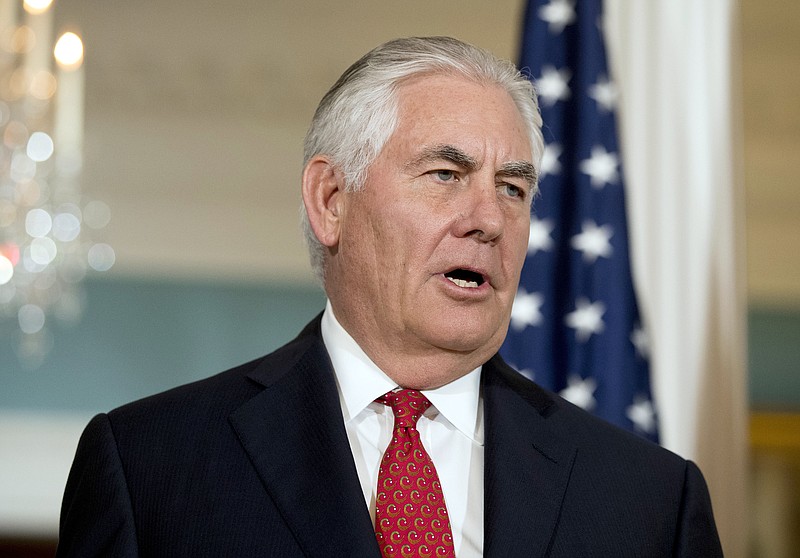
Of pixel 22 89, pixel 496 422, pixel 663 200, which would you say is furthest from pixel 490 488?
pixel 22 89

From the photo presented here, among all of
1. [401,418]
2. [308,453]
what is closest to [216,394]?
[308,453]

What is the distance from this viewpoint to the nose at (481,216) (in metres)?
1.75

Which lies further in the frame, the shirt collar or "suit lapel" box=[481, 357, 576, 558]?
the shirt collar

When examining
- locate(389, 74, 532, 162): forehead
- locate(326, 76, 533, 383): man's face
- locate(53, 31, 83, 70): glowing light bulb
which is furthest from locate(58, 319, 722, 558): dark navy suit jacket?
locate(53, 31, 83, 70): glowing light bulb

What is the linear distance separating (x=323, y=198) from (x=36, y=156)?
3455 mm

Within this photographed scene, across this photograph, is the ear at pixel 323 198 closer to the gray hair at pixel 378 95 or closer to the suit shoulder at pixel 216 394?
the gray hair at pixel 378 95

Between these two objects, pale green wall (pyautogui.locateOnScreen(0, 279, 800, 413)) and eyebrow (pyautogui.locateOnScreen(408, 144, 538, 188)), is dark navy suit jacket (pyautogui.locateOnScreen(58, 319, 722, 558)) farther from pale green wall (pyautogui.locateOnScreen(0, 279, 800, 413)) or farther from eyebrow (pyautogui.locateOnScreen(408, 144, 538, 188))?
pale green wall (pyautogui.locateOnScreen(0, 279, 800, 413))

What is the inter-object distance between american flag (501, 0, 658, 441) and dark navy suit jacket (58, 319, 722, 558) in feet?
3.50

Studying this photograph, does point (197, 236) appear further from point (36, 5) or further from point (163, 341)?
point (36, 5)

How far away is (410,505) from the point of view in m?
1.69

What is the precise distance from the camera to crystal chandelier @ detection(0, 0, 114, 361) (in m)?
4.48

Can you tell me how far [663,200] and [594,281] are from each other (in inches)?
→ 13.4

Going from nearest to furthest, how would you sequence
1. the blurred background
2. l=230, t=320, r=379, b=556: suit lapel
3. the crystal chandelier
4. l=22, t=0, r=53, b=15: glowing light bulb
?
l=230, t=320, r=379, b=556: suit lapel, l=22, t=0, r=53, b=15: glowing light bulb, the crystal chandelier, the blurred background

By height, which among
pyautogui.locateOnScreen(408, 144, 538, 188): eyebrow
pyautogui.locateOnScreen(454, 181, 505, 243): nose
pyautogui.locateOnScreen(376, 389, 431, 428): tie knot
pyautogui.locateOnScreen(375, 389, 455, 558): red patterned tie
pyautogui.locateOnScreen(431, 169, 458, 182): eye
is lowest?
pyautogui.locateOnScreen(375, 389, 455, 558): red patterned tie
